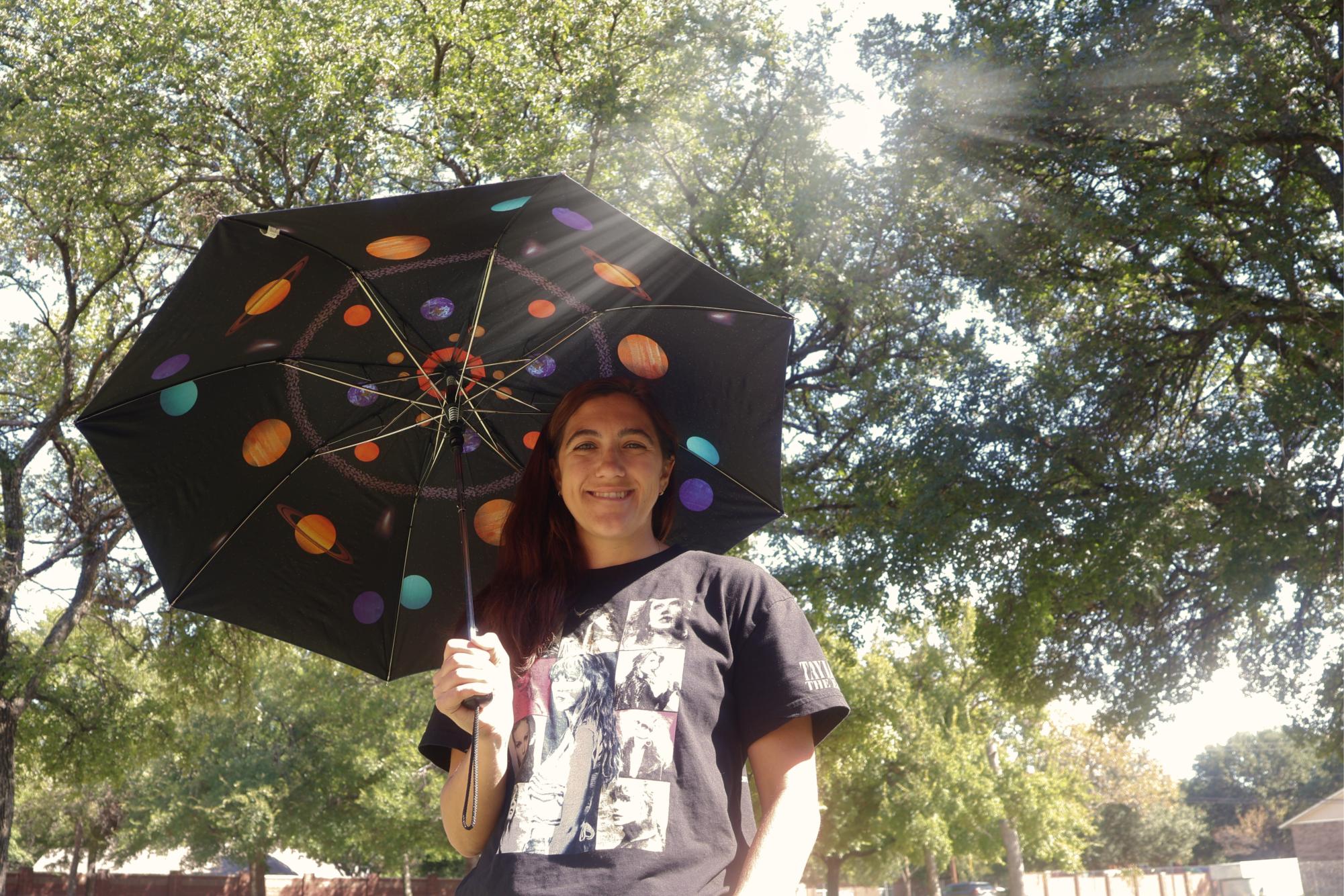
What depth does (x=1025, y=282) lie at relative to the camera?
11.8 m

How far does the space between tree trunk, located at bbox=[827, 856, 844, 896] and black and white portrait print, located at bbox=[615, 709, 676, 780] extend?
30.3 m

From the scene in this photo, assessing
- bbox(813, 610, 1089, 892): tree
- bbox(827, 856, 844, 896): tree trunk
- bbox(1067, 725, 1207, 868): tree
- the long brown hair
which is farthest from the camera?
bbox(1067, 725, 1207, 868): tree

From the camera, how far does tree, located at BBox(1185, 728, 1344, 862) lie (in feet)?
205

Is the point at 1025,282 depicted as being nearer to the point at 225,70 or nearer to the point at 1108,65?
the point at 1108,65

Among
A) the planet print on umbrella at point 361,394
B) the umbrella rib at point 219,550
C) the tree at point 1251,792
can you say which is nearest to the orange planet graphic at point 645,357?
the planet print on umbrella at point 361,394

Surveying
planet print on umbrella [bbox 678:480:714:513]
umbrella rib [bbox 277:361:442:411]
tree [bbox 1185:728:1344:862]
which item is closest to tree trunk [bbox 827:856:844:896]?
planet print on umbrella [bbox 678:480:714:513]

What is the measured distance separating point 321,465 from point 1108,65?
10.6 meters

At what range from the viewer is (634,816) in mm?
1819

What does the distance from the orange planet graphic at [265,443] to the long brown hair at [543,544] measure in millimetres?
772

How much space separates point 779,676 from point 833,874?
30.9 m

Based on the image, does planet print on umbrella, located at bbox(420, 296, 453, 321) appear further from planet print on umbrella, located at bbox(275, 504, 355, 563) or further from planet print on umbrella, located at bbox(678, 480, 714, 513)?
planet print on umbrella, located at bbox(678, 480, 714, 513)

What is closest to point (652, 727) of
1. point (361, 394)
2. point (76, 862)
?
point (361, 394)

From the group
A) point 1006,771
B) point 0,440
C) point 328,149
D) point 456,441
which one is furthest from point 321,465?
point 1006,771

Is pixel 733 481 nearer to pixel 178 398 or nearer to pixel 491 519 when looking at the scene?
pixel 491 519
